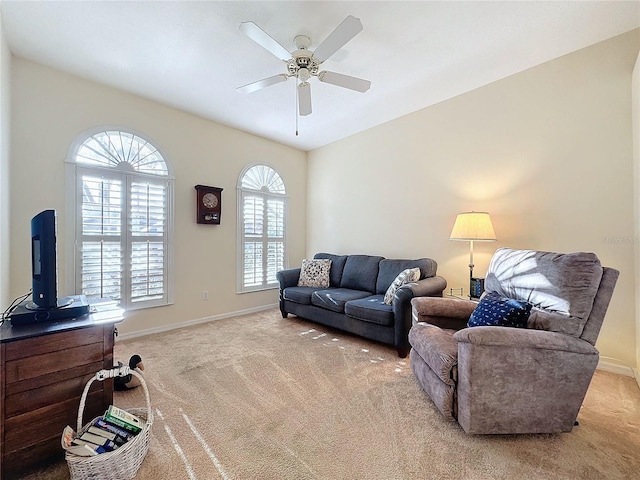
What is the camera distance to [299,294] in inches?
152

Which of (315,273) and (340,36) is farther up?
(340,36)

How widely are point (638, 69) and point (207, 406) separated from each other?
408 centimetres

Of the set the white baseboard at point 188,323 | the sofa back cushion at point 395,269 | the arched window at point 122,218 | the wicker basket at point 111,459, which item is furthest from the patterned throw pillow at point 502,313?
the arched window at point 122,218

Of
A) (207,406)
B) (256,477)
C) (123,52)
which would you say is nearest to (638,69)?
(256,477)

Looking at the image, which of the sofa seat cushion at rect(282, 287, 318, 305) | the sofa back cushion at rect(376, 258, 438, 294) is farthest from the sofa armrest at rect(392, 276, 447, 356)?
the sofa seat cushion at rect(282, 287, 318, 305)

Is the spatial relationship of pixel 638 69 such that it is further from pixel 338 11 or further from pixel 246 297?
pixel 246 297

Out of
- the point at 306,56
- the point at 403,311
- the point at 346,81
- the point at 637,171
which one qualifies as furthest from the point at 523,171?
the point at 306,56

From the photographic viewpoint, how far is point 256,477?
1403mm

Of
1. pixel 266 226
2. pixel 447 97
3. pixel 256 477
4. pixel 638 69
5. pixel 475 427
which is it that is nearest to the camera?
pixel 256 477

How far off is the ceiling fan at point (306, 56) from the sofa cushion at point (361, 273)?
2160 millimetres

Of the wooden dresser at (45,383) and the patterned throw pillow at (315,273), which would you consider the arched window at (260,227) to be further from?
the wooden dresser at (45,383)

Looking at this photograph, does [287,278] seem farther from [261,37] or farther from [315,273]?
[261,37]

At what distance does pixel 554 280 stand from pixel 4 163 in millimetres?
4251

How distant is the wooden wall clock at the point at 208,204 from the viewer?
12.7ft
